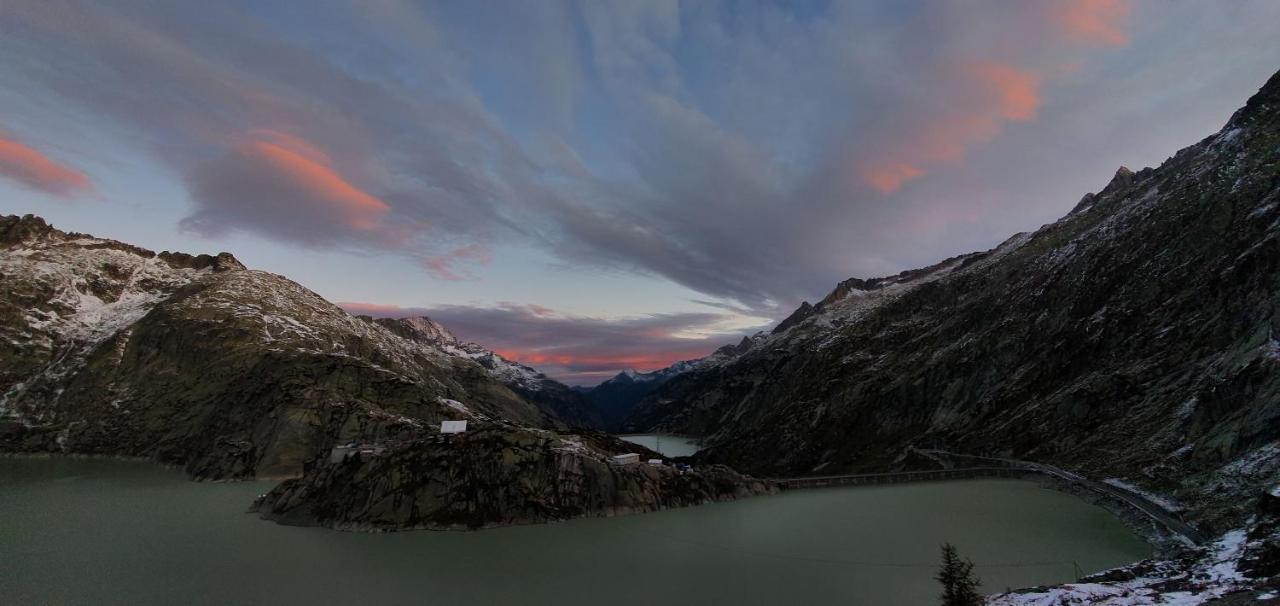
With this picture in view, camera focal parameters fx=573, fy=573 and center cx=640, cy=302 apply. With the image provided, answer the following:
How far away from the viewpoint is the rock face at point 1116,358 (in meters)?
64.7

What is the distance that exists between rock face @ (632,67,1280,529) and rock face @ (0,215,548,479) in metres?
112

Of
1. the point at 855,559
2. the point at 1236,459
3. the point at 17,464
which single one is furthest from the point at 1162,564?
the point at 17,464

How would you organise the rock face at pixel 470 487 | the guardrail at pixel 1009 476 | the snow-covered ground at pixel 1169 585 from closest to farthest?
the snow-covered ground at pixel 1169 585, the guardrail at pixel 1009 476, the rock face at pixel 470 487

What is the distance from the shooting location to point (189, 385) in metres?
155

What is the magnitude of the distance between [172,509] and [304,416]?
38390 mm

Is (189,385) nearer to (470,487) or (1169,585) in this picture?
(470,487)

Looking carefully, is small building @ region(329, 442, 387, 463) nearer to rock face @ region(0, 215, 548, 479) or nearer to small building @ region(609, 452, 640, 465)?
rock face @ region(0, 215, 548, 479)

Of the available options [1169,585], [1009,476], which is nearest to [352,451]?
[1169,585]

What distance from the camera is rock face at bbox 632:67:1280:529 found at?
64688mm

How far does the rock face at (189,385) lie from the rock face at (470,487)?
35.6 metres

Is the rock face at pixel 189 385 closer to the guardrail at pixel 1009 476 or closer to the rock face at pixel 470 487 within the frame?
the rock face at pixel 470 487

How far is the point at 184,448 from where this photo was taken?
13475cm

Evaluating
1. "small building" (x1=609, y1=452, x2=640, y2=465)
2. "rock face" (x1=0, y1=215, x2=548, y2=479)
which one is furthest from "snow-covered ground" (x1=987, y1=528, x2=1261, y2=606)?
"rock face" (x1=0, y1=215, x2=548, y2=479)

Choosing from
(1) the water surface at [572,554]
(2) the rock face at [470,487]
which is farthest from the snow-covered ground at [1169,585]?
(2) the rock face at [470,487]
